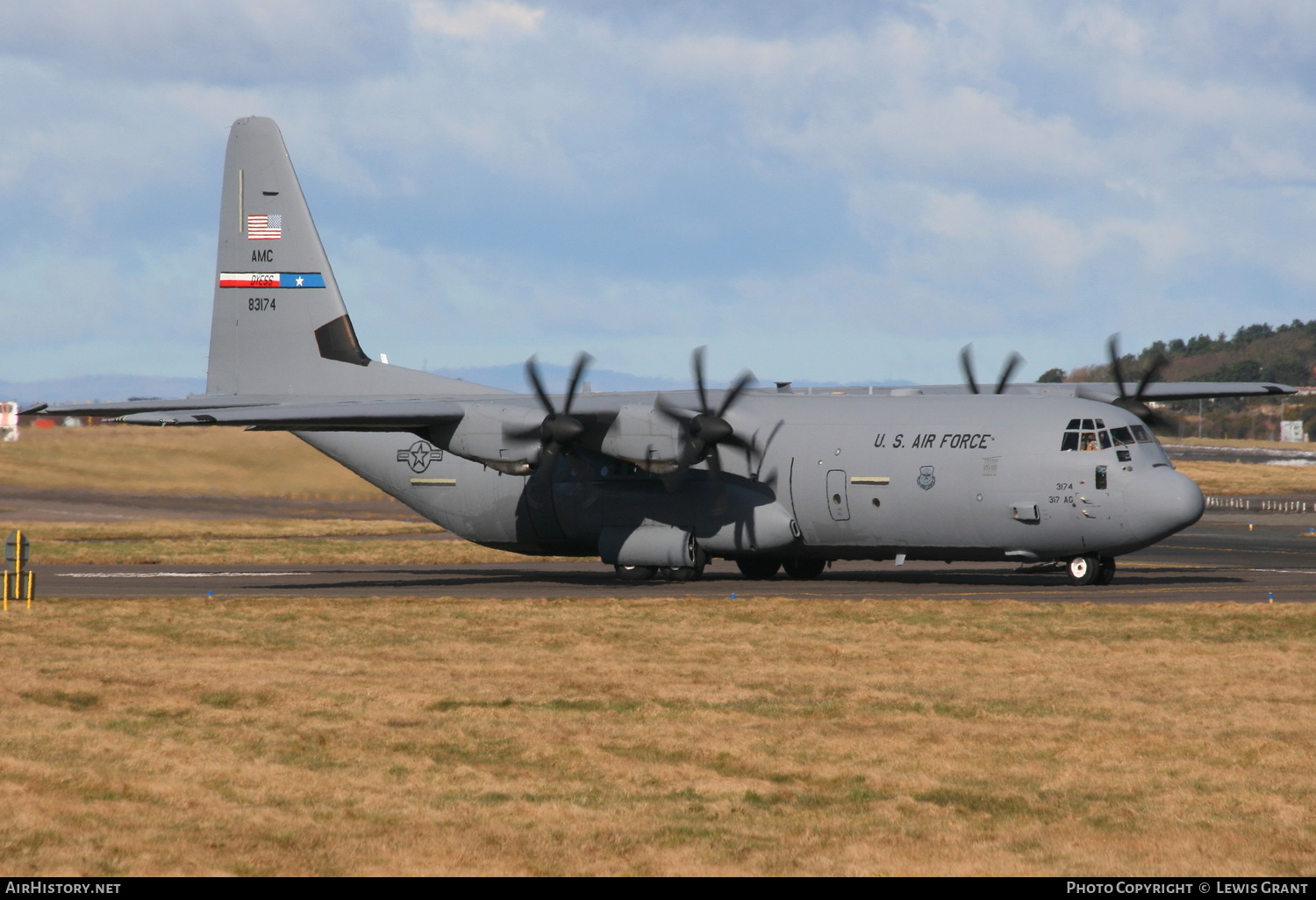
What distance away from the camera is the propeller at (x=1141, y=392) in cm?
3075

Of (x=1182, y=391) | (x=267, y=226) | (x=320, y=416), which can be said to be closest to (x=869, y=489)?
(x=1182, y=391)

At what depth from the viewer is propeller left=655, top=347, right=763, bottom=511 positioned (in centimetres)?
2912

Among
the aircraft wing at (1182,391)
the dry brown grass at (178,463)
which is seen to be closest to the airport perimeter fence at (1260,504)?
the aircraft wing at (1182,391)

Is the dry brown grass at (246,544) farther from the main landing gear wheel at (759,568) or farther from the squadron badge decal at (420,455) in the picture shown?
the main landing gear wheel at (759,568)

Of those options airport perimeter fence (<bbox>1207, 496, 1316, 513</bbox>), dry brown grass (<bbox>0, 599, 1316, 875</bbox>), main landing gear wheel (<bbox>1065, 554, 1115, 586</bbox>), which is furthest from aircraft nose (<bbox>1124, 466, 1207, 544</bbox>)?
airport perimeter fence (<bbox>1207, 496, 1316, 513</bbox>)

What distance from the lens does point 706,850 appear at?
31.6 ft

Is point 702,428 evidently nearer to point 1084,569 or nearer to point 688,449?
point 688,449

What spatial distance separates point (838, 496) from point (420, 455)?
10.3 m

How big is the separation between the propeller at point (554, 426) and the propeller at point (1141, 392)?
38.0 ft

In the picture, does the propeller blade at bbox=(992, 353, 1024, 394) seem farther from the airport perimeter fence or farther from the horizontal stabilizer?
the airport perimeter fence

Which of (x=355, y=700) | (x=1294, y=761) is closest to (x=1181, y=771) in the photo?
(x=1294, y=761)

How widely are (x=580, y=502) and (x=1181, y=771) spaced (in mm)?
20586

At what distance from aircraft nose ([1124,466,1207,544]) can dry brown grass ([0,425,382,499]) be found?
2531cm
